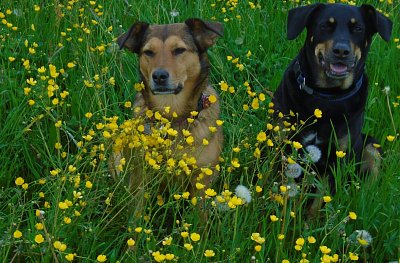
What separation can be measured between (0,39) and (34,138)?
1111mm

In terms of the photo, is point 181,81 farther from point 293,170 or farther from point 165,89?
point 293,170

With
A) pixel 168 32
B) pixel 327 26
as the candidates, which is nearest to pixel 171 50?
pixel 168 32

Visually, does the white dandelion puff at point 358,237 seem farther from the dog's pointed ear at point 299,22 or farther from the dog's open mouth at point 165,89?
the dog's pointed ear at point 299,22

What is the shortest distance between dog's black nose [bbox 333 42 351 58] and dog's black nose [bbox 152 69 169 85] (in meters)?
1.07

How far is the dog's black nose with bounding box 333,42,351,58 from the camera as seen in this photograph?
3.97 metres

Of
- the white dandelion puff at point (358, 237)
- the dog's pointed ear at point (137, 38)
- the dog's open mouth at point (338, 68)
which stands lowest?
the white dandelion puff at point (358, 237)

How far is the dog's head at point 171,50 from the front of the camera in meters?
3.80

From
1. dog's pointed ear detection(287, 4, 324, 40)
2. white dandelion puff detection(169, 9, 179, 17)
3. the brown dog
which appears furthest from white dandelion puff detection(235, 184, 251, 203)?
white dandelion puff detection(169, 9, 179, 17)

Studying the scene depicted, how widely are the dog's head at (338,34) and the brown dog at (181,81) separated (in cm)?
65

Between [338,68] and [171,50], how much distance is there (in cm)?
Answer: 106

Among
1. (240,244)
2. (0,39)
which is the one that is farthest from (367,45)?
(0,39)

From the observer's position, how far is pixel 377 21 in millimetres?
4137

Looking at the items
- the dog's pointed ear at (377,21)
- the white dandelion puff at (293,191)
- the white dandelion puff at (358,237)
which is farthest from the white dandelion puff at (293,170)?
the dog's pointed ear at (377,21)

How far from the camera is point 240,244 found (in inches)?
122
